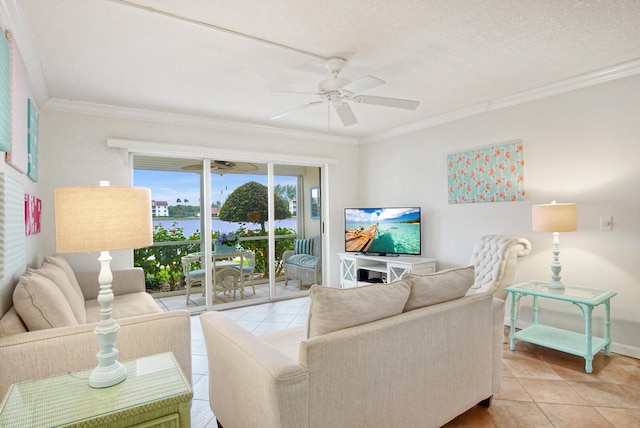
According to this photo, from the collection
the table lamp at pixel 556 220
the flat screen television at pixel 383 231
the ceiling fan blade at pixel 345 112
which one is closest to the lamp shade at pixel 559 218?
the table lamp at pixel 556 220

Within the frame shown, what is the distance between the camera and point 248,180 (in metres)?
4.88

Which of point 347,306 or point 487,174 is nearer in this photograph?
point 347,306

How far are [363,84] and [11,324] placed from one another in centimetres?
238

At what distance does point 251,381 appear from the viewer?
1501 mm

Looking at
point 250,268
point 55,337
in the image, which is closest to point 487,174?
point 250,268

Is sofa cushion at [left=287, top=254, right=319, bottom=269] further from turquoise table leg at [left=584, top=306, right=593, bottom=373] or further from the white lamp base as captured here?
the white lamp base

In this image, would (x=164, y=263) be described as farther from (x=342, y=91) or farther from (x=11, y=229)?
(x=342, y=91)

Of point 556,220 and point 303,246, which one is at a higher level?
point 556,220

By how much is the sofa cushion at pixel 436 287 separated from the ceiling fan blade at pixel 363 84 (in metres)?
1.34

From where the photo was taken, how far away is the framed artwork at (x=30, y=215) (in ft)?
8.37

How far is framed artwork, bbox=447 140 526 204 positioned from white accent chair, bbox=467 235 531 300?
20.8 inches

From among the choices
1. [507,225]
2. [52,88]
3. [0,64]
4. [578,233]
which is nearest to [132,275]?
[52,88]

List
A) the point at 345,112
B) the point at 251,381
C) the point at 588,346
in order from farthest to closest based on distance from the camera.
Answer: the point at 345,112
the point at 588,346
the point at 251,381

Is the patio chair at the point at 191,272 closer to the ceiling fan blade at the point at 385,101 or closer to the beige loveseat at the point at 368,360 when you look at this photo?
the beige loveseat at the point at 368,360
